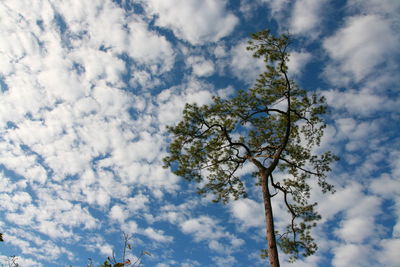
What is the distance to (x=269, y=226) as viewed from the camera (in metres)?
9.95

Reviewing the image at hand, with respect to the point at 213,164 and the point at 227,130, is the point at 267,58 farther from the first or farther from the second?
the point at 213,164

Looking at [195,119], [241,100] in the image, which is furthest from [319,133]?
[195,119]

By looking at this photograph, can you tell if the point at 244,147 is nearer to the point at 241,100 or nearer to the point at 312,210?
the point at 241,100

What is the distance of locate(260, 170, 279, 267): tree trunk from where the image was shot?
9.12m

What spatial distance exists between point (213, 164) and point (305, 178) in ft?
15.0

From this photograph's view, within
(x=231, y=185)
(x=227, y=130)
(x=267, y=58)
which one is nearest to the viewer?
(x=267, y=58)

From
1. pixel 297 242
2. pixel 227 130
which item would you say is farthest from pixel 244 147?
pixel 297 242

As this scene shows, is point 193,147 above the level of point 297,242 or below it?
above

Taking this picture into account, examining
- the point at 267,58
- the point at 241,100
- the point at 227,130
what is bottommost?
the point at 227,130

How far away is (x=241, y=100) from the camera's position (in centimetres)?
1230

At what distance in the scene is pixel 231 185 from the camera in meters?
13.7

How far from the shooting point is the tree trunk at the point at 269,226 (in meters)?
9.12

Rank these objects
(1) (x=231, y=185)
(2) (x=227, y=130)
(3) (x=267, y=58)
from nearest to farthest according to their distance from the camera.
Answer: (3) (x=267, y=58) < (2) (x=227, y=130) < (1) (x=231, y=185)

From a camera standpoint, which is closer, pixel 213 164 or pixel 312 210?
pixel 312 210
